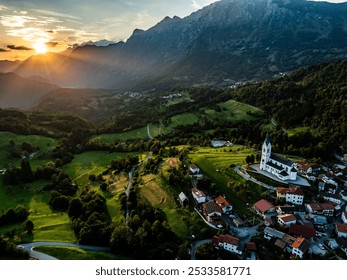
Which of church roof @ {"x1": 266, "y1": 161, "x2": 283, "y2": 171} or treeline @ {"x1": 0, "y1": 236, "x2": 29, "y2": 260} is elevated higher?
church roof @ {"x1": 266, "y1": 161, "x2": 283, "y2": 171}

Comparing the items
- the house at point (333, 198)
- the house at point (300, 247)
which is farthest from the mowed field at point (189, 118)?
the house at point (300, 247)

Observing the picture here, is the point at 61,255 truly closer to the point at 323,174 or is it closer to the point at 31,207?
the point at 31,207

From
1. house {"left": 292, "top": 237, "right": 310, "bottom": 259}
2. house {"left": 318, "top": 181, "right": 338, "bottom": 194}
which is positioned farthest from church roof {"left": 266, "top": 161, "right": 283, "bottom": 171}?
house {"left": 292, "top": 237, "right": 310, "bottom": 259}

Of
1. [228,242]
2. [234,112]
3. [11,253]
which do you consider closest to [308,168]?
[228,242]

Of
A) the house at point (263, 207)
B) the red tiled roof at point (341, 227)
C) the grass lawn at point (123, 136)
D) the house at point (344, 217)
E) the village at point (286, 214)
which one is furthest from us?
the grass lawn at point (123, 136)

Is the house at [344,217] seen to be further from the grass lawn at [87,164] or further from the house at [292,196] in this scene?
the grass lawn at [87,164]

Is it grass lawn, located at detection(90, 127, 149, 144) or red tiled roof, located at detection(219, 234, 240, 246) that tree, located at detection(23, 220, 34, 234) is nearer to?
red tiled roof, located at detection(219, 234, 240, 246)

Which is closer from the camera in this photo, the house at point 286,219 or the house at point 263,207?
the house at point 286,219

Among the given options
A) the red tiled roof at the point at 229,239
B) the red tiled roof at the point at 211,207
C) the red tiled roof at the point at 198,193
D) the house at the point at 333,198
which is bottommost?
the house at the point at 333,198
